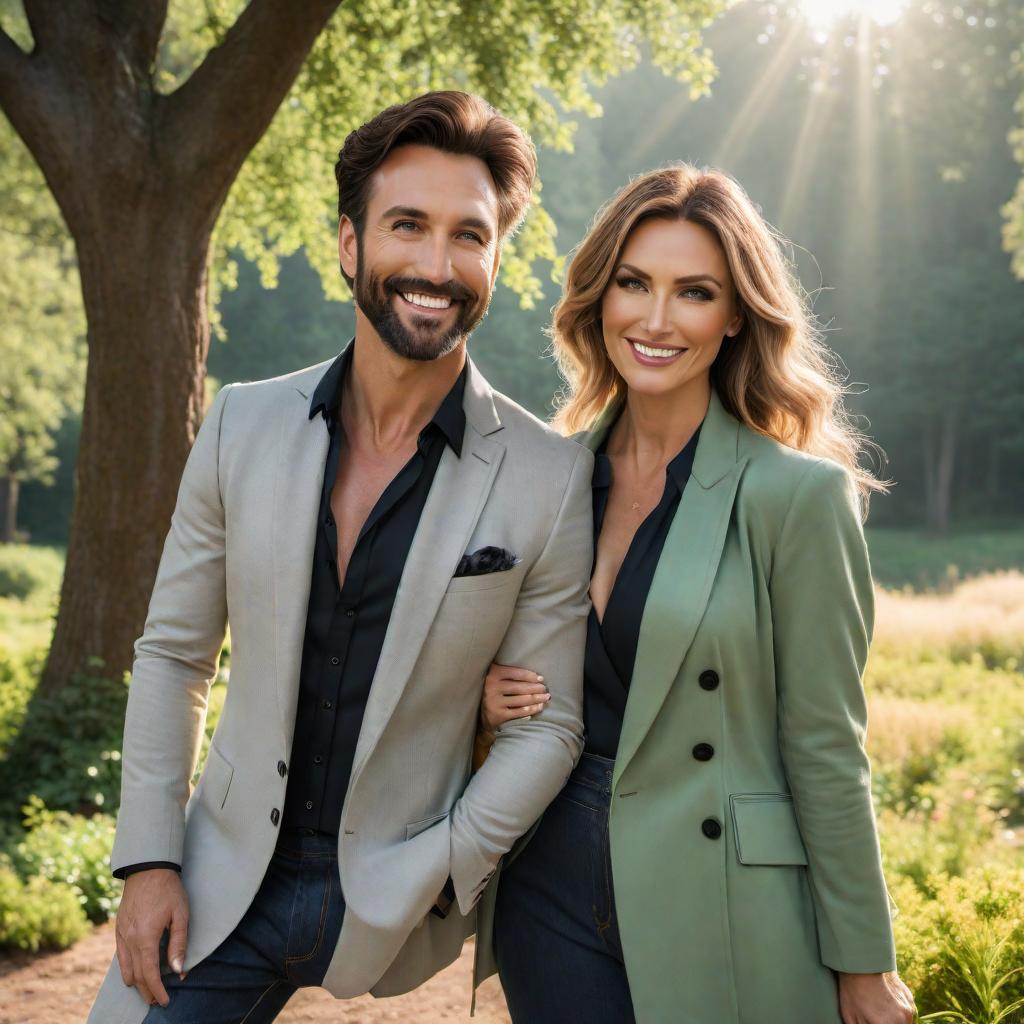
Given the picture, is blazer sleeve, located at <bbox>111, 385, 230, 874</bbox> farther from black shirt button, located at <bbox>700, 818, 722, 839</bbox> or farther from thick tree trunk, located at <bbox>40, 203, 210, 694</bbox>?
thick tree trunk, located at <bbox>40, 203, 210, 694</bbox>

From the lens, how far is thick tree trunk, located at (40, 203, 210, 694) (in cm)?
698

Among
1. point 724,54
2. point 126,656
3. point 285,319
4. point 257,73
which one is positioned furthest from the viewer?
point 724,54

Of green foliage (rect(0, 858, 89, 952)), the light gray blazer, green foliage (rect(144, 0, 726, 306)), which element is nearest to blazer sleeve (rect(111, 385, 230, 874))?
the light gray blazer

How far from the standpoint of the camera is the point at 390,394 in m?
2.86

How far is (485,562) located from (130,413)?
199 inches

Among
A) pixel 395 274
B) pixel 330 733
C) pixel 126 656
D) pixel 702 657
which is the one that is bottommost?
pixel 126 656

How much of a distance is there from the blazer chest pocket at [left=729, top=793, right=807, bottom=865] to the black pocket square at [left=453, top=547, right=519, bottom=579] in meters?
0.78

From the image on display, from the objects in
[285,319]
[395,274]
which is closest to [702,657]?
[395,274]

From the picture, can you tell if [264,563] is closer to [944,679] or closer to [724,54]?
[944,679]

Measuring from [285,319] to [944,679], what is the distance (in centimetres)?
3983

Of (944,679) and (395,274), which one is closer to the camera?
(395,274)

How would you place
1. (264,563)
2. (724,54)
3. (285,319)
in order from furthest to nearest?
(724,54), (285,319), (264,563)

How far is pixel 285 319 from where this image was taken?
47.1 m

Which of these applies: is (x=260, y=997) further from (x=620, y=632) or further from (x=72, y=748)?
(x=72, y=748)
